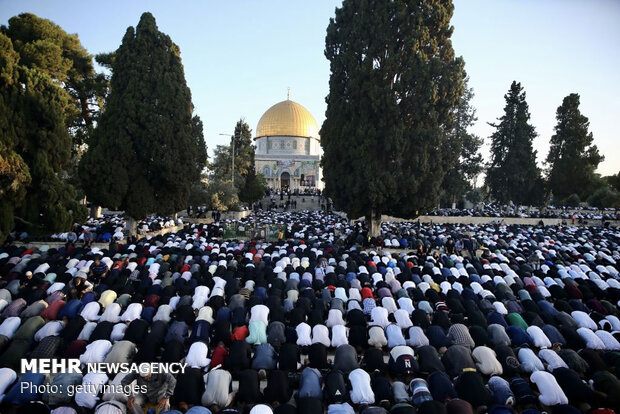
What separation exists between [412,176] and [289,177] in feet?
125

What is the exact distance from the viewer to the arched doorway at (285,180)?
53584 mm

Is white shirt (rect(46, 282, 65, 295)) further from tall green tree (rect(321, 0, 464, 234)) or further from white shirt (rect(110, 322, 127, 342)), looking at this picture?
tall green tree (rect(321, 0, 464, 234))

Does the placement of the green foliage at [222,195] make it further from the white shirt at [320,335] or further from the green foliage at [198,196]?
the white shirt at [320,335]

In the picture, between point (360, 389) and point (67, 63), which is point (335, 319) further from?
point (67, 63)

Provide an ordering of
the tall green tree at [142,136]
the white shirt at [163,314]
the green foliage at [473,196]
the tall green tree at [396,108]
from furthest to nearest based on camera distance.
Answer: the green foliage at [473,196], the tall green tree at [396,108], the tall green tree at [142,136], the white shirt at [163,314]

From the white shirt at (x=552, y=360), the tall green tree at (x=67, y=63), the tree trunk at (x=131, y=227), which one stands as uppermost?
the tall green tree at (x=67, y=63)

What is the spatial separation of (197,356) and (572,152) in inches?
1396

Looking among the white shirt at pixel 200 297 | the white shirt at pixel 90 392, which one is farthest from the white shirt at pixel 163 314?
the white shirt at pixel 90 392

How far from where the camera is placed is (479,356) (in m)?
6.22

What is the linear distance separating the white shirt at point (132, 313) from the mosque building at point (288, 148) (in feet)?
146

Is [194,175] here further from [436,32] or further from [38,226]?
[436,32]

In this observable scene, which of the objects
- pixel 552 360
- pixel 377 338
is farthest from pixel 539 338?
pixel 377 338

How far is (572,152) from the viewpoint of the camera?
3148cm

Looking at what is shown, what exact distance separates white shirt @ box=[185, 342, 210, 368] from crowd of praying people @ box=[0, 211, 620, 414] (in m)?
0.03
